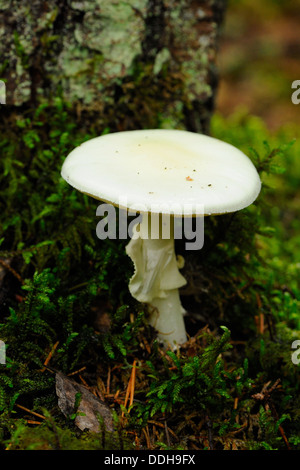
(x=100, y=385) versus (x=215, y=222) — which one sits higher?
(x=215, y=222)

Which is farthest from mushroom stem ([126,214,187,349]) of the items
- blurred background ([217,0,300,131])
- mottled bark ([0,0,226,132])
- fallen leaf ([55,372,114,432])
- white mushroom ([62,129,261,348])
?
blurred background ([217,0,300,131])

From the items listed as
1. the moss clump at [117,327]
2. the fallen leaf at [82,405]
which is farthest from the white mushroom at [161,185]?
the fallen leaf at [82,405]

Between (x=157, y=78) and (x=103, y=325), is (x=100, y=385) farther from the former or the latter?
(x=157, y=78)

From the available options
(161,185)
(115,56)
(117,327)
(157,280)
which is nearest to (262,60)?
(115,56)

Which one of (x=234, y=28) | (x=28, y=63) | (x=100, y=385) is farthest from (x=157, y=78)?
(x=234, y=28)

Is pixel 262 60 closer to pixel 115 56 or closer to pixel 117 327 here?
pixel 115 56

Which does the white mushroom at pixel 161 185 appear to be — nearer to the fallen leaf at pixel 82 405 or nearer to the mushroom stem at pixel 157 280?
the mushroom stem at pixel 157 280

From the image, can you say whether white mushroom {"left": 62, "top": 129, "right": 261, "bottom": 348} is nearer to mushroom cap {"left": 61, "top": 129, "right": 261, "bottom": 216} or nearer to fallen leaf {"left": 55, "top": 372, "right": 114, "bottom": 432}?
mushroom cap {"left": 61, "top": 129, "right": 261, "bottom": 216}
